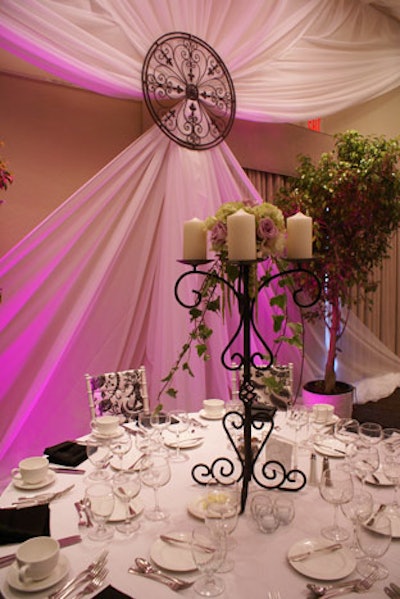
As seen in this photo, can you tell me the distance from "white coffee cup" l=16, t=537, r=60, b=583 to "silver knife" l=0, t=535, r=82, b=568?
0.07 m

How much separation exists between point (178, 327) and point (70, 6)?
6.56 ft

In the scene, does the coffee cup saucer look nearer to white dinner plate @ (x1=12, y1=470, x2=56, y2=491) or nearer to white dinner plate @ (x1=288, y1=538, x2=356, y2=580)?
white dinner plate @ (x1=12, y1=470, x2=56, y2=491)

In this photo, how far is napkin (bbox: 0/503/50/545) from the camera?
1.42m

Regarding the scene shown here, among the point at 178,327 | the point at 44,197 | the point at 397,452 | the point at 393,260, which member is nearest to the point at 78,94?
the point at 44,197

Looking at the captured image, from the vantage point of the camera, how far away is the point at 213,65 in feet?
11.7

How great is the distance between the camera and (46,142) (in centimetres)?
357

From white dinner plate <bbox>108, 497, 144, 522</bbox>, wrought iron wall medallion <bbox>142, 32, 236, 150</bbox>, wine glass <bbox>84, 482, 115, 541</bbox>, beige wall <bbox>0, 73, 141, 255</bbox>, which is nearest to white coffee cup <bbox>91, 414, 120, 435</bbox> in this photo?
white dinner plate <bbox>108, 497, 144, 522</bbox>

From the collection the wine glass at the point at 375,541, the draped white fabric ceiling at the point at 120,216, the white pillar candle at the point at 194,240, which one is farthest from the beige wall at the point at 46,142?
the wine glass at the point at 375,541

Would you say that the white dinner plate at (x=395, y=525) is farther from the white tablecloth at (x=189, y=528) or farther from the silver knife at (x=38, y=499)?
the silver knife at (x=38, y=499)

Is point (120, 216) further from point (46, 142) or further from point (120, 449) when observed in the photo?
point (120, 449)

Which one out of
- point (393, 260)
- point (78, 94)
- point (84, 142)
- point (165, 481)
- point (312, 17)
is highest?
point (312, 17)

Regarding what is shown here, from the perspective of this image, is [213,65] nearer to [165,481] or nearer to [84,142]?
[84,142]

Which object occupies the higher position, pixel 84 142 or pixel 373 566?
pixel 84 142

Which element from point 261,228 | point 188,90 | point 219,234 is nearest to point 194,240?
point 219,234
